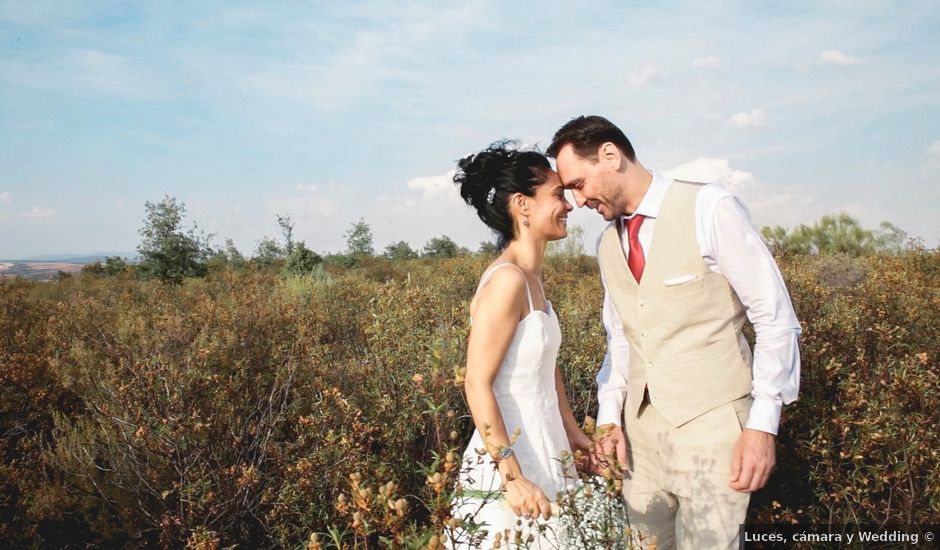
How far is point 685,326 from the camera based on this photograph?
2.26m

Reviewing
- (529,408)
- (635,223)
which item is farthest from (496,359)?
(635,223)

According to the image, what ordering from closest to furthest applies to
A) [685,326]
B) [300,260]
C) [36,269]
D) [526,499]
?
1. [526,499]
2. [685,326]
3. [300,260]
4. [36,269]

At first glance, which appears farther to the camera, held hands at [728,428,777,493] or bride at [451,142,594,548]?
bride at [451,142,594,548]

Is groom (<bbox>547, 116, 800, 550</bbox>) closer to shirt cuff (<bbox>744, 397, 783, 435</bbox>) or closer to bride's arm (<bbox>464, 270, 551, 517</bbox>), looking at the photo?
shirt cuff (<bbox>744, 397, 783, 435</bbox>)

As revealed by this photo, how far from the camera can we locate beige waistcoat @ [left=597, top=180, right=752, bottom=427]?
223cm

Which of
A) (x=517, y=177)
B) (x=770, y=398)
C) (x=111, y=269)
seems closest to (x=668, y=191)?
(x=517, y=177)

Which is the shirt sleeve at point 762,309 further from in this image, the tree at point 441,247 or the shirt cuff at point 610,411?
the tree at point 441,247

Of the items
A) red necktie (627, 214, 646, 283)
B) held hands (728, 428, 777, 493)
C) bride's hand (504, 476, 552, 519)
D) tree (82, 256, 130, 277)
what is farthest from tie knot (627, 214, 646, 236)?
tree (82, 256, 130, 277)

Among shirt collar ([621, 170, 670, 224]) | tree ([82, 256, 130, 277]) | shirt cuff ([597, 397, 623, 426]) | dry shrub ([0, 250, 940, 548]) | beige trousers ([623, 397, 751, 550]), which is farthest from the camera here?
tree ([82, 256, 130, 277])

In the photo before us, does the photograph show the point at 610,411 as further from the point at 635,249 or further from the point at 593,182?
the point at 593,182

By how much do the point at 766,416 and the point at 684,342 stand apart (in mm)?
350

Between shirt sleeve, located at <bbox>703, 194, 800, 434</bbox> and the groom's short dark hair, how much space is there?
1.55ft

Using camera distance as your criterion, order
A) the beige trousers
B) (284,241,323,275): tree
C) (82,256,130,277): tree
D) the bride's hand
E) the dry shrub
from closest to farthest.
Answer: the bride's hand, the beige trousers, the dry shrub, (284,241,323,275): tree, (82,256,130,277): tree

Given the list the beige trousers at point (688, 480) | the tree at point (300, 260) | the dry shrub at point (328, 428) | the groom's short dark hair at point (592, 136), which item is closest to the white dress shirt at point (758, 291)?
the beige trousers at point (688, 480)
